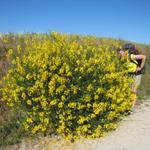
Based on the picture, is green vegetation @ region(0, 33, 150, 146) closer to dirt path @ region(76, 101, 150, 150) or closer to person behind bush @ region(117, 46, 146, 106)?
dirt path @ region(76, 101, 150, 150)

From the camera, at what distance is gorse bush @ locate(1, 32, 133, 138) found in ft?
19.4

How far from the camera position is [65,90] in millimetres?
5891

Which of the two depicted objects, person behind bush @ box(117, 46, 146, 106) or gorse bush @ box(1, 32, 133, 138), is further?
person behind bush @ box(117, 46, 146, 106)

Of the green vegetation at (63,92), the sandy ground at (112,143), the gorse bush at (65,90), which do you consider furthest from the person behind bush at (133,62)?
the sandy ground at (112,143)

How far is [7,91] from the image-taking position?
253 inches

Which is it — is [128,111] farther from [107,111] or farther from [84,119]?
[84,119]

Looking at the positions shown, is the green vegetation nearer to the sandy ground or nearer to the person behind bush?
the sandy ground

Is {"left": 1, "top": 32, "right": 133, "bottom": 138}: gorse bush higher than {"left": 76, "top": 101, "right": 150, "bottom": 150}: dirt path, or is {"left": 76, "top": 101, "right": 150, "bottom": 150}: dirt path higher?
{"left": 1, "top": 32, "right": 133, "bottom": 138}: gorse bush

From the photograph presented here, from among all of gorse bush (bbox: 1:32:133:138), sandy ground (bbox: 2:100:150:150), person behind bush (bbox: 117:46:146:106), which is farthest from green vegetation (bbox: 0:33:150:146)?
person behind bush (bbox: 117:46:146:106)

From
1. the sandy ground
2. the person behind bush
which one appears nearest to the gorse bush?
the sandy ground

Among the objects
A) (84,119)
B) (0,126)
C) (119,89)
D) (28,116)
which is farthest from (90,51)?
(0,126)

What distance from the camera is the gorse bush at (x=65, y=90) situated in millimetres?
5910

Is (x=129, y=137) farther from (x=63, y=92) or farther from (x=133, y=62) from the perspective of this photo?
(x=133, y=62)

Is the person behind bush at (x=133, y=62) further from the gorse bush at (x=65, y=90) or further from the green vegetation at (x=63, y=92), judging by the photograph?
the gorse bush at (x=65, y=90)
